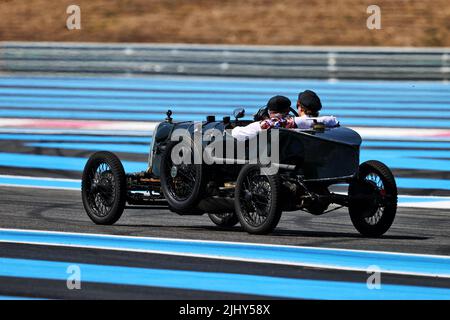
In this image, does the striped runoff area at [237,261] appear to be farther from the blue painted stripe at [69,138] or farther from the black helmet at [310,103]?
the blue painted stripe at [69,138]

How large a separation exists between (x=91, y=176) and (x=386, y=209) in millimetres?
2819

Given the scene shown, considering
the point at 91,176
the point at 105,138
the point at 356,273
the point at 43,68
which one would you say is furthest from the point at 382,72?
the point at 356,273

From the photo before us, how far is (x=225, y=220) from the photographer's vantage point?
1168 centimetres

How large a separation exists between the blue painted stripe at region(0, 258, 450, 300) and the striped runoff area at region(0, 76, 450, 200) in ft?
20.5

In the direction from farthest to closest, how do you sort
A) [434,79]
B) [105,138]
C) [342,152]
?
1. [434,79]
2. [105,138]
3. [342,152]

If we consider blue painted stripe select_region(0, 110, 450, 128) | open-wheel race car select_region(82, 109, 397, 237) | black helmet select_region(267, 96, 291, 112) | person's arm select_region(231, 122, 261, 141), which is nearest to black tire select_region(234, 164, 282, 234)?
open-wheel race car select_region(82, 109, 397, 237)

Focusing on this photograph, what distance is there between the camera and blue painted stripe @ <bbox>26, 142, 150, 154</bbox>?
59.2ft

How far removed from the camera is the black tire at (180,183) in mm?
10789

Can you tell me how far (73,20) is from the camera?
103 ft

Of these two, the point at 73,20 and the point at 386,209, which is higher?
the point at 73,20

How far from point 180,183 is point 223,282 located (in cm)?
277

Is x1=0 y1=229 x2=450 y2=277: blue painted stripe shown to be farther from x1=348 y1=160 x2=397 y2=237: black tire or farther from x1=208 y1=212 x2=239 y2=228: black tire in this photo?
x1=208 y1=212 x2=239 y2=228: black tire

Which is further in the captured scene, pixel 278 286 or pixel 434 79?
pixel 434 79

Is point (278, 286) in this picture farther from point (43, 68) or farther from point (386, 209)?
point (43, 68)
